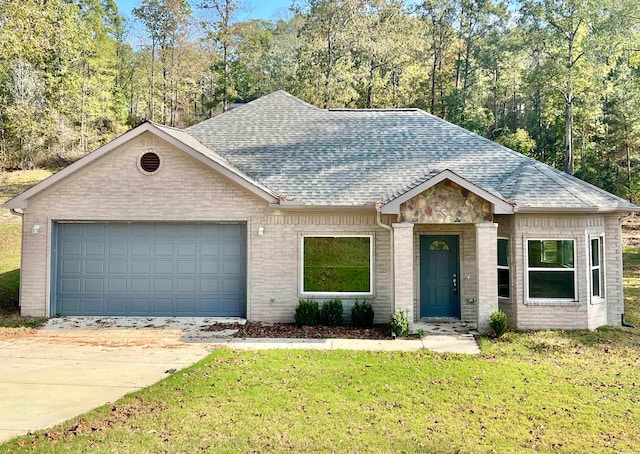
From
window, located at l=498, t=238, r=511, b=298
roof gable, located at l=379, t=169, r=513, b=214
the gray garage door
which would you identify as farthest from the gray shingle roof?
the gray garage door

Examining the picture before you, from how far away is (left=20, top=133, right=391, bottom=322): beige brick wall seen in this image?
37.0 feet

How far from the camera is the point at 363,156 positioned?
12.9 metres

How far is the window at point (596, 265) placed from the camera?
1097cm

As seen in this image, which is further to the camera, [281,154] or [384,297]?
[281,154]

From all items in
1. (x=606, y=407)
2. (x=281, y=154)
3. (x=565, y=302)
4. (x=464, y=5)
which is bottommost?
(x=606, y=407)

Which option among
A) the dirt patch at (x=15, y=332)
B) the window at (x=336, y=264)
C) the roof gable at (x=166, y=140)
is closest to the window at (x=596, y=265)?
the window at (x=336, y=264)

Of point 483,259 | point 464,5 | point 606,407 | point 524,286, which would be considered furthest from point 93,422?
point 464,5

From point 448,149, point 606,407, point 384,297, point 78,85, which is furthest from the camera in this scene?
point 78,85

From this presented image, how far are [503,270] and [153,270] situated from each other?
364 inches

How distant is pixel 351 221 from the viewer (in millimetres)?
11312

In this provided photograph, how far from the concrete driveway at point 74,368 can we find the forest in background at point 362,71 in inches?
661

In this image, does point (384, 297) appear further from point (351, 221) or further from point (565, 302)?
point (565, 302)

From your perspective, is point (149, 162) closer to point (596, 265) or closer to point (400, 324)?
point (400, 324)

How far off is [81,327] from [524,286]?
1107cm
